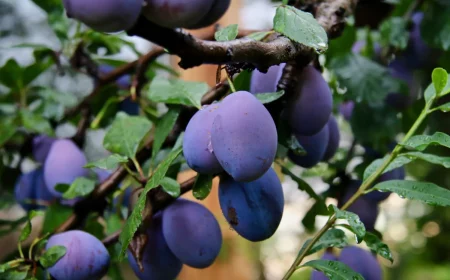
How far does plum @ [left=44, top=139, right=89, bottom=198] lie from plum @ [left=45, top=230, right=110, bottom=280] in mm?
130

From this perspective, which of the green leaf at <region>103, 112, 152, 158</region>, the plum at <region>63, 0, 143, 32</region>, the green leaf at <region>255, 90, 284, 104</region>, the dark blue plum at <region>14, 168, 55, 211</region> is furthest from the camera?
the dark blue plum at <region>14, 168, 55, 211</region>

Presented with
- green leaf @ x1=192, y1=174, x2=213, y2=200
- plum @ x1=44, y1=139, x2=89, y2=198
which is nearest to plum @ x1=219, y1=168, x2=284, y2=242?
green leaf @ x1=192, y1=174, x2=213, y2=200

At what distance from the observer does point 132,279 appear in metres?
1.46

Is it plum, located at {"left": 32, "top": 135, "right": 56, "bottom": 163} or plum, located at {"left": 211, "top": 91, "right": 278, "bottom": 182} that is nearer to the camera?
plum, located at {"left": 211, "top": 91, "right": 278, "bottom": 182}

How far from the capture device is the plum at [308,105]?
1.29 feet

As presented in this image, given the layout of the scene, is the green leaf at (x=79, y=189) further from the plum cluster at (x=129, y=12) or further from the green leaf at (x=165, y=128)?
the plum cluster at (x=129, y=12)

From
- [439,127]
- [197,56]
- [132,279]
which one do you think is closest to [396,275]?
[132,279]

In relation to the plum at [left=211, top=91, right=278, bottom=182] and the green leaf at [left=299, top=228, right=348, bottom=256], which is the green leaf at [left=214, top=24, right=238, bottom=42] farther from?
the green leaf at [left=299, top=228, right=348, bottom=256]

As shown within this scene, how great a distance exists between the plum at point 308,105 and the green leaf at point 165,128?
4.0 inches

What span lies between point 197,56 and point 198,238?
166mm

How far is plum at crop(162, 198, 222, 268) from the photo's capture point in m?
0.40

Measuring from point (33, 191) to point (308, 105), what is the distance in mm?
389

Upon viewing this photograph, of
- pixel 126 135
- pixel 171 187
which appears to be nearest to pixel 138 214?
pixel 171 187

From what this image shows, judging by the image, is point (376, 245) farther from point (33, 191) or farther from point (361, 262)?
point (33, 191)
